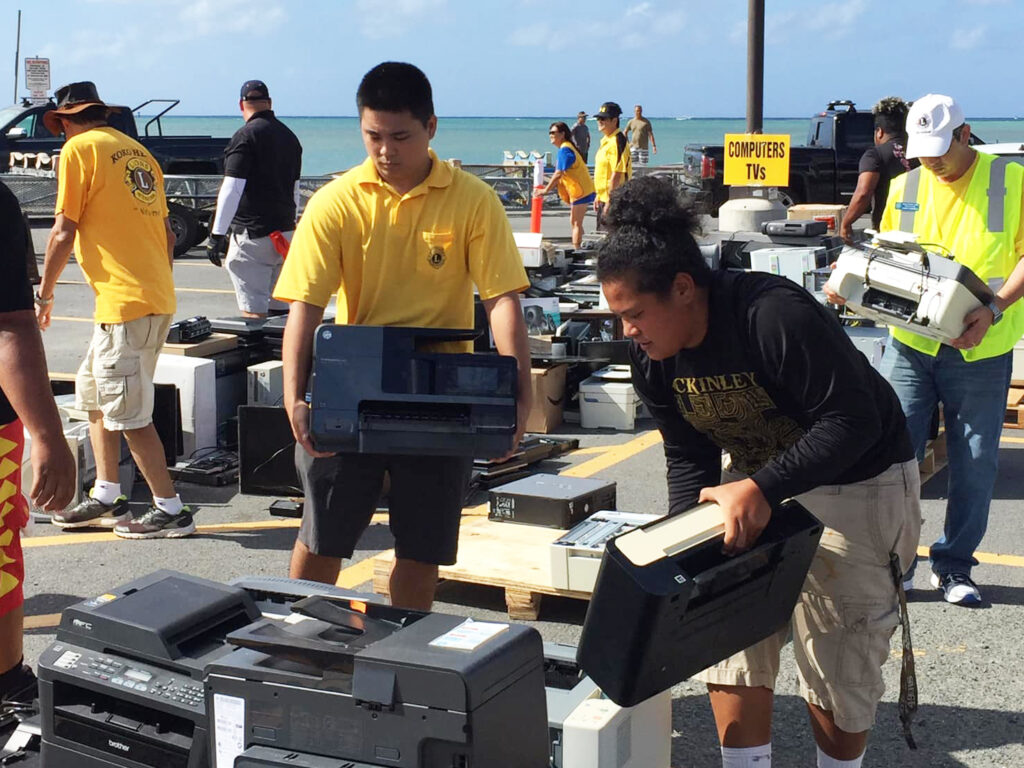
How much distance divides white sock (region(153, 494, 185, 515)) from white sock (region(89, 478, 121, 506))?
0.24 metres

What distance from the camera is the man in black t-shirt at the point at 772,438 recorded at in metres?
2.84

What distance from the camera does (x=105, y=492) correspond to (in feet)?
19.9

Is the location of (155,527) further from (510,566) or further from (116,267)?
(510,566)

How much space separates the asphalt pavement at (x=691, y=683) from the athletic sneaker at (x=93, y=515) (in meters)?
0.06

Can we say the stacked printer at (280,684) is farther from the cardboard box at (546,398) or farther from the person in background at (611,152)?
the person in background at (611,152)

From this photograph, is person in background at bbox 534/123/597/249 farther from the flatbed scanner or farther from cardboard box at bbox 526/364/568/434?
the flatbed scanner

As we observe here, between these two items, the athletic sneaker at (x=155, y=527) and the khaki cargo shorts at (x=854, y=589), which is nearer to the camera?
the khaki cargo shorts at (x=854, y=589)

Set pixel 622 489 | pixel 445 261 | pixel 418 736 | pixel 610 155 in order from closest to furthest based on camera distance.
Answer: pixel 418 736, pixel 445 261, pixel 622 489, pixel 610 155

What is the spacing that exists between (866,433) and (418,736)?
1.20m

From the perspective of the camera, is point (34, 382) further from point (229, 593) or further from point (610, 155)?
point (610, 155)

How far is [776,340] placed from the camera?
112 inches

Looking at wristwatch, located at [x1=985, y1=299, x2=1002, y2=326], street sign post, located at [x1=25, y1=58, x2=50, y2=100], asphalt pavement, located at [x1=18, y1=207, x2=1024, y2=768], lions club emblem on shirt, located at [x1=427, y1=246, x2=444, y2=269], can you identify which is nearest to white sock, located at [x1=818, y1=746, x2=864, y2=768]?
asphalt pavement, located at [x1=18, y1=207, x2=1024, y2=768]

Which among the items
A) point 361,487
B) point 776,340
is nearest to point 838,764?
point 776,340

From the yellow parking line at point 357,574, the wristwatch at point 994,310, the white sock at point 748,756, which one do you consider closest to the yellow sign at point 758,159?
the yellow parking line at point 357,574
